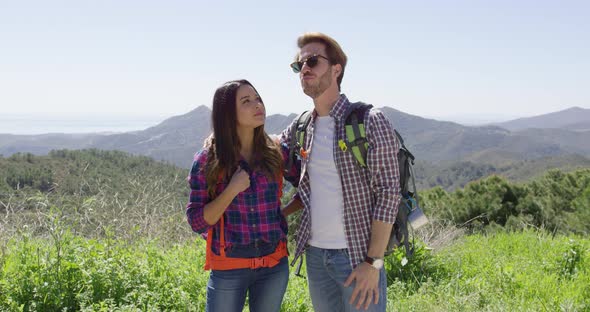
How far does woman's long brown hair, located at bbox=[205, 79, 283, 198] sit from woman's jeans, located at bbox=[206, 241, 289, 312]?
39 centimetres

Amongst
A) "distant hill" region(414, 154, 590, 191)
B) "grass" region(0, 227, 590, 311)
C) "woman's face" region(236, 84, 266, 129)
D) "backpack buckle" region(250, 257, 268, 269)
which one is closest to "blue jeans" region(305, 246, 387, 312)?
"backpack buckle" region(250, 257, 268, 269)

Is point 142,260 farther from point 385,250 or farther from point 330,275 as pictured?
point 385,250

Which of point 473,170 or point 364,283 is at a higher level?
point 364,283

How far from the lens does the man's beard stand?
2152mm

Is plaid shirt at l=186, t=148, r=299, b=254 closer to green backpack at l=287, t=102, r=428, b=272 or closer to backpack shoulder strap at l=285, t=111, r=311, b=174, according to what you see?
backpack shoulder strap at l=285, t=111, r=311, b=174

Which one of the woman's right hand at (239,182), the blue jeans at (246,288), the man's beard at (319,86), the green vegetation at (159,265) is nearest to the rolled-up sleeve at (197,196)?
the woman's right hand at (239,182)

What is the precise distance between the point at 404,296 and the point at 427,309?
694 mm

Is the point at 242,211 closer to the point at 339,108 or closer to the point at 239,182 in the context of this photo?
the point at 239,182

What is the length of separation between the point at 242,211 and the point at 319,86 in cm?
71

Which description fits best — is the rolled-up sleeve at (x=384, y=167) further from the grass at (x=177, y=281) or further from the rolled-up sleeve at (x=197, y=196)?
the grass at (x=177, y=281)

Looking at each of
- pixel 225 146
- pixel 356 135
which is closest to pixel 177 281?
pixel 225 146

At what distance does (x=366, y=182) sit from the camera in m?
2.07

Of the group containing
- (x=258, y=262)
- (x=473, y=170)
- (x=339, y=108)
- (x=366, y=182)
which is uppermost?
(x=339, y=108)

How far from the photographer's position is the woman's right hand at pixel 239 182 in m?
1.97
